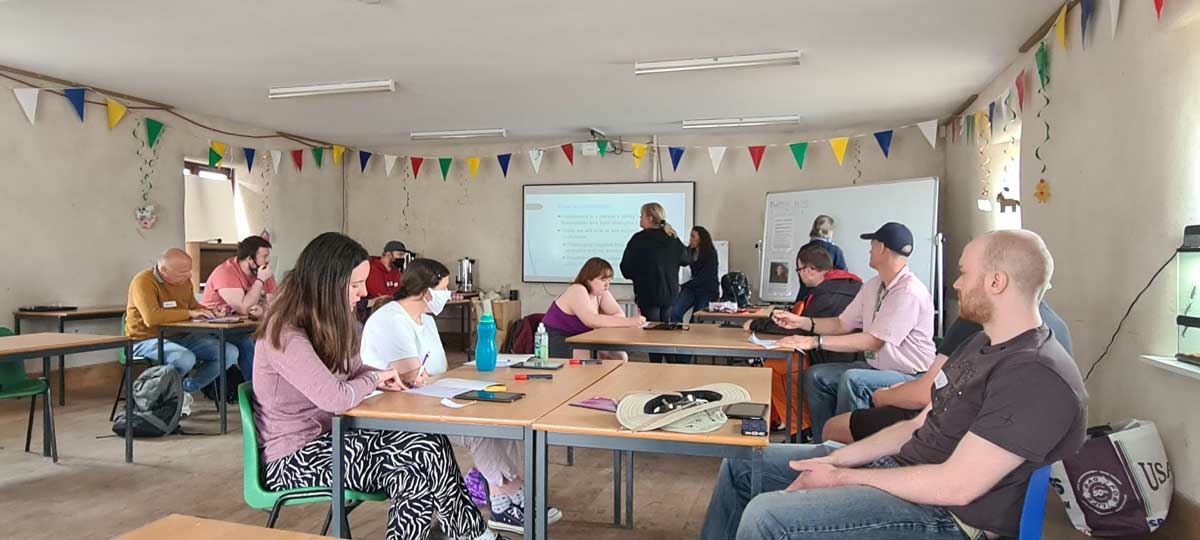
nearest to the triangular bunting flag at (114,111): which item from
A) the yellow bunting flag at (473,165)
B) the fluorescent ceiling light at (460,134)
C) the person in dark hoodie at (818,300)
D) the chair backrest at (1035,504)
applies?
the fluorescent ceiling light at (460,134)

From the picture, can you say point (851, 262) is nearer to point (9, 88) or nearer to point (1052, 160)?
point (1052, 160)

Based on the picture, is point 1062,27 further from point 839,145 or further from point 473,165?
point 473,165

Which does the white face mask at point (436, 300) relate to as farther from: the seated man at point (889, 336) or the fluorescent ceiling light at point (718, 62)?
the fluorescent ceiling light at point (718, 62)

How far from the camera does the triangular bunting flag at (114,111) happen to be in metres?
6.02

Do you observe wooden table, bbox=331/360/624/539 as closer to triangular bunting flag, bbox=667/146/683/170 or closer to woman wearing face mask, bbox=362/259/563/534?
woman wearing face mask, bbox=362/259/563/534

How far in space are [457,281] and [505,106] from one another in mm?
2741

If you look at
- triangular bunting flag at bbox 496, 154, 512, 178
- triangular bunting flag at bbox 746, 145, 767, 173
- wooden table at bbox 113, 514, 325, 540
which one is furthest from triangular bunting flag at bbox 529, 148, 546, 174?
wooden table at bbox 113, 514, 325, 540

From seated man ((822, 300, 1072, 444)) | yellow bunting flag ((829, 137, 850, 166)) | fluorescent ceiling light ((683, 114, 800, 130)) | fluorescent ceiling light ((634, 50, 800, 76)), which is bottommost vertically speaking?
seated man ((822, 300, 1072, 444))

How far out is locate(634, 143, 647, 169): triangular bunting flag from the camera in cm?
812

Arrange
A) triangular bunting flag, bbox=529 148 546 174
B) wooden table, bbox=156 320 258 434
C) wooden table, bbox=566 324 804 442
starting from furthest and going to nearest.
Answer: triangular bunting flag, bbox=529 148 546 174
wooden table, bbox=156 320 258 434
wooden table, bbox=566 324 804 442

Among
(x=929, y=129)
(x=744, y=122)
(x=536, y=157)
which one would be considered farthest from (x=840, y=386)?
(x=536, y=157)

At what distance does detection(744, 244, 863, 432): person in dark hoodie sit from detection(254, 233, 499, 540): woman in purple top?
7.71 ft

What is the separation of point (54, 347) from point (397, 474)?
229cm

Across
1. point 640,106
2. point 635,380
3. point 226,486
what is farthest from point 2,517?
point 640,106
